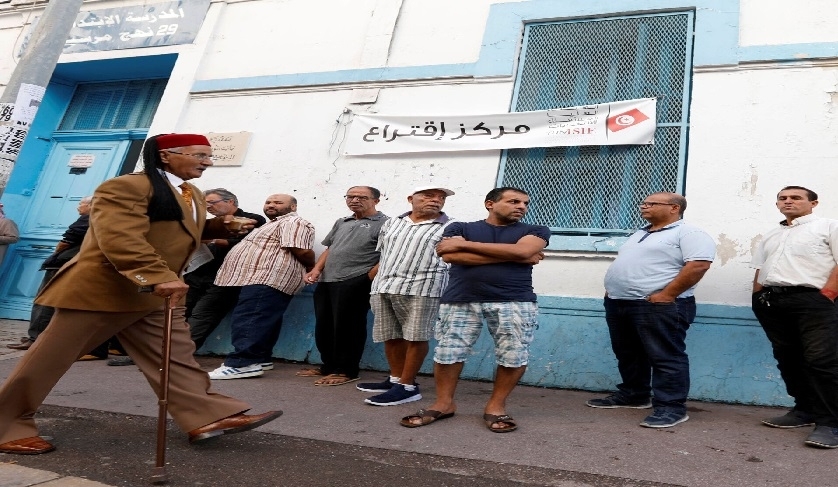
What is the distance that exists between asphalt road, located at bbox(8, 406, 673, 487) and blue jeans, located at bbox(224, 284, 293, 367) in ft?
6.15

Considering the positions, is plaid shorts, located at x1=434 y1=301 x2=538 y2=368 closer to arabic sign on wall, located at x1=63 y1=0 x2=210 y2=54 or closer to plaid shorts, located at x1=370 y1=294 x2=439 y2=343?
plaid shorts, located at x1=370 y1=294 x2=439 y2=343

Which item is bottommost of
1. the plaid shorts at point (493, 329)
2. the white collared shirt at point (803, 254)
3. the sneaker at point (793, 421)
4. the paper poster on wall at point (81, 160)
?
the sneaker at point (793, 421)

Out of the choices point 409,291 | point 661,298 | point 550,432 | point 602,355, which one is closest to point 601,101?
point 602,355

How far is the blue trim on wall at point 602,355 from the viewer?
4965 millimetres

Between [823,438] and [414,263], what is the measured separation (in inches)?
106

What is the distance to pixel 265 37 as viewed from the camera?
7910 millimetres

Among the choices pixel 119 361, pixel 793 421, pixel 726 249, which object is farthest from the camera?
pixel 119 361

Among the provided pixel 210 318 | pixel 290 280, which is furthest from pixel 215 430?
pixel 210 318

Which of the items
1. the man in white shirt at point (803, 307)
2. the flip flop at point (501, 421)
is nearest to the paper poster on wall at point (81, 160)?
the flip flop at point (501, 421)

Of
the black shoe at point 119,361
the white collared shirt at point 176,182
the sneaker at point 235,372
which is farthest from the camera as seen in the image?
the black shoe at point 119,361

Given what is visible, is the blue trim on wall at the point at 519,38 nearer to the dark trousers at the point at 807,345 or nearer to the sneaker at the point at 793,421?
the dark trousers at the point at 807,345

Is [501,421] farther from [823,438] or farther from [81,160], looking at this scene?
[81,160]

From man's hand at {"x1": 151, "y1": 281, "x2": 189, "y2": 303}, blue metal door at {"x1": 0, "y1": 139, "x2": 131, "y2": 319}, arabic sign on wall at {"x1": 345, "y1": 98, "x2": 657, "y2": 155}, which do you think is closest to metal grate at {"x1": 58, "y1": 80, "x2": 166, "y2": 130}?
blue metal door at {"x1": 0, "y1": 139, "x2": 131, "y2": 319}

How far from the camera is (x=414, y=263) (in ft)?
15.9
